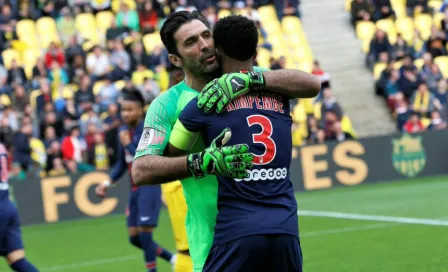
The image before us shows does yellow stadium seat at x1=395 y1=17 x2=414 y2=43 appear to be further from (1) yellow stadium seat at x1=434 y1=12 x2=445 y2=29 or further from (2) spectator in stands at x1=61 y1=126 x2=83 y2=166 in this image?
(2) spectator in stands at x1=61 y1=126 x2=83 y2=166

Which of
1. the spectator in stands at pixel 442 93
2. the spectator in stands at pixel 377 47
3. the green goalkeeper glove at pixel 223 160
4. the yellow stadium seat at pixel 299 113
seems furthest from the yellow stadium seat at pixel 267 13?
the green goalkeeper glove at pixel 223 160

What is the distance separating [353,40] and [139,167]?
2281 cm

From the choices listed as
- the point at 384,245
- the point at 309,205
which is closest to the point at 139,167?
the point at 384,245

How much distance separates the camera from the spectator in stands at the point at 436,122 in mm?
21184

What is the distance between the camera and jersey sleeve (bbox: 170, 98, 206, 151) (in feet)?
14.0

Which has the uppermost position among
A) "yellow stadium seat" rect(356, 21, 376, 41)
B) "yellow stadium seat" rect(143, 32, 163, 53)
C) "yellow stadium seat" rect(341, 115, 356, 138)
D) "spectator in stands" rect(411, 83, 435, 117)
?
"yellow stadium seat" rect(143, 32, 163, 53)

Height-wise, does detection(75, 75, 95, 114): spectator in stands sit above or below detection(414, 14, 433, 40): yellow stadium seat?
below

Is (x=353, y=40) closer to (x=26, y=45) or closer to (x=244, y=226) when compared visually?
(x=26, y=45)

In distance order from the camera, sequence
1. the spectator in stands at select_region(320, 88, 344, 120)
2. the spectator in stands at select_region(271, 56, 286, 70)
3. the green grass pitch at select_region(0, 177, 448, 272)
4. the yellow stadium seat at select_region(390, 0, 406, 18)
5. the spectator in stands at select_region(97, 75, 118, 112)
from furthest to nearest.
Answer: the yellow stadium seat at select_region(390, 0, 406, 18)
the spectator in stands at select_region(271, 56, 286, 70)
the spectator in stands at select_region(320, 88, 344, 120)
the spectator in stands at select_region(97, 75, 118, 112)
the green grass pitch at select_region(0, 177, 448, 272)

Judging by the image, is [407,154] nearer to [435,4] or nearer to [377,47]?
[377,47]

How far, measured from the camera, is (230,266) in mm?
4238

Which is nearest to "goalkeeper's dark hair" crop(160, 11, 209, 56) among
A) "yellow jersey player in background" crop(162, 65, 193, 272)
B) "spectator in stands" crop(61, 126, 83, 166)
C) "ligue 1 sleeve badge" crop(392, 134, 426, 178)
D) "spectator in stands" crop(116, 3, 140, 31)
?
"yellow jersey player in background" crop(162, 65, 193, 272)

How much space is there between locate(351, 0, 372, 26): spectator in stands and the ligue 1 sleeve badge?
7.07m

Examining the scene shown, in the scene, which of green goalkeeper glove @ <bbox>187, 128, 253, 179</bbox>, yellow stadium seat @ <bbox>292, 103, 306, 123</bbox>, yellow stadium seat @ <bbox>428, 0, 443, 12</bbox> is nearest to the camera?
A: green goalkeeper glove @ <bbox>187, 128, 253, 179</bbox>
